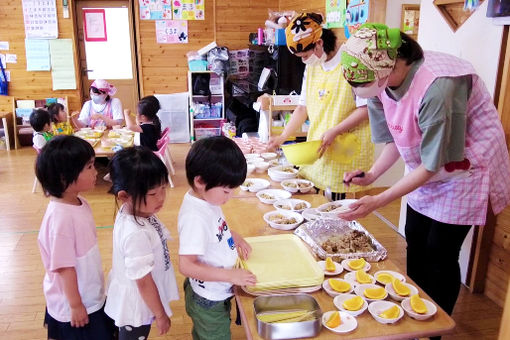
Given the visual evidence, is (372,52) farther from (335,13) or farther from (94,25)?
(94,25)

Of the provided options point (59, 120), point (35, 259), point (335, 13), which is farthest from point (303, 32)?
point (59, 120)

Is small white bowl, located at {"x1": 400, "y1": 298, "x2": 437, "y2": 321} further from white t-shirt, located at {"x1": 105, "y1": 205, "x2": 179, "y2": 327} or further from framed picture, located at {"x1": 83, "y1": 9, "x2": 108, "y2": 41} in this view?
framed picture, located at {"x1": 83, "y1": 9, "x2": 108, "y2": 41}

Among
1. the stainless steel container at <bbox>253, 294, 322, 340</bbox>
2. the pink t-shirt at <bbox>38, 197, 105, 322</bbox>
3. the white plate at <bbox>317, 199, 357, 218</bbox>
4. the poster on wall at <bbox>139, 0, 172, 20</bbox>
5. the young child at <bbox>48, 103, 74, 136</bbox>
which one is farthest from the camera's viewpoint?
the poster on wall at <bbox>139, 0, 172, 20</bbox>

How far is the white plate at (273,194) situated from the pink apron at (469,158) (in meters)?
0.63

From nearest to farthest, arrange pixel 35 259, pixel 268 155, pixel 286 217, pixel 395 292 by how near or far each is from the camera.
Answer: pixel 395 292
pixel 286 217
pixel 268 155
pixel 35 259

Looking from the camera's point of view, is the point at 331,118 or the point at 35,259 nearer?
the point at 331,118

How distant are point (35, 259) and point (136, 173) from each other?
2149 mm

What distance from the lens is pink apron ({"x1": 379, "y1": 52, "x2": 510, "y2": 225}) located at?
4.67ft

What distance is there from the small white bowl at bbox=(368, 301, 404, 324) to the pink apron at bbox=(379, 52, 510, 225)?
0.53 metres

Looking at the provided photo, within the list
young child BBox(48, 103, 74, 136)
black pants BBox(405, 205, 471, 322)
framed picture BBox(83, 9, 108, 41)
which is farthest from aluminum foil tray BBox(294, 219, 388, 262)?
framed picture BBox(83, 9, 108, 41)

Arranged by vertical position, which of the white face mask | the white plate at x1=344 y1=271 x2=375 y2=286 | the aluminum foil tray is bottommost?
the white plate at x1=344 y1=271 x2=375 y2=286

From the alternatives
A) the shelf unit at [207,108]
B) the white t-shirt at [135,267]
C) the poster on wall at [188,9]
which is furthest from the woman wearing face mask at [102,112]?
the white t-shirt at [135,267]

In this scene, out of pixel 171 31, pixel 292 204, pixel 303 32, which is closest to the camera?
pixel 292 204

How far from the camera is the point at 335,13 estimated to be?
406 centimetres
